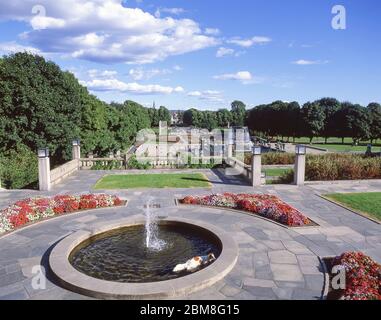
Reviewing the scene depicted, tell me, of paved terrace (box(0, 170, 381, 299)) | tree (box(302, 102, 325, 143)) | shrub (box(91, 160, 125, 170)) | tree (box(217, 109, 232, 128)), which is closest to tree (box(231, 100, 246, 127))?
tree (box(217, 109, 232, 128))

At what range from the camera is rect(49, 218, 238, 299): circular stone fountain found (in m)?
6.68

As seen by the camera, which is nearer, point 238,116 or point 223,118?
point 238,116

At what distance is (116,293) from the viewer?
645 centimetres

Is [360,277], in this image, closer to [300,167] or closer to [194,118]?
[300,167]

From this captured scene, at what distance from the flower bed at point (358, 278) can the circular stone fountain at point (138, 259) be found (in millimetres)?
2317

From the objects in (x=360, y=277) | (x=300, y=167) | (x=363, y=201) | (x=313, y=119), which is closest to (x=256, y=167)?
(x=300, y=167)

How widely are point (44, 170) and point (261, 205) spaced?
1009cm

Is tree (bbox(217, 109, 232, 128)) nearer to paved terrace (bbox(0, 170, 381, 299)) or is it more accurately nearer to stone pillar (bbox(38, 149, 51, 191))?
paved terrace (bbox(0, 170, 381, 299))

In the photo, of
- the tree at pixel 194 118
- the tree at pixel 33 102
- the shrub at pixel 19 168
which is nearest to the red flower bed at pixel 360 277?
the shrub at pixel 19 168

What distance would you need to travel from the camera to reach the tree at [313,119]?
54.5 meters

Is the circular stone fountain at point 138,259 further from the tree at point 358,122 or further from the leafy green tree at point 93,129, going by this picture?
the tree at point 358,122

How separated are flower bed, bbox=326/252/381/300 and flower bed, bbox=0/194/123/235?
8555mm

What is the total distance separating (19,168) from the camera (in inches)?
719
